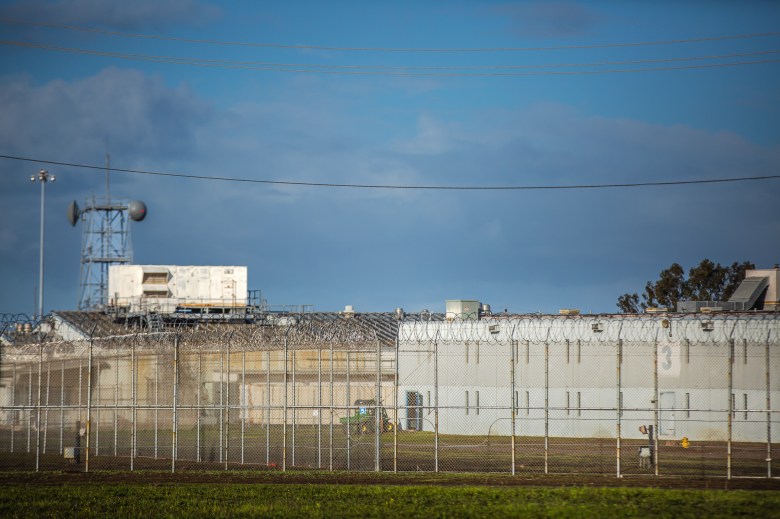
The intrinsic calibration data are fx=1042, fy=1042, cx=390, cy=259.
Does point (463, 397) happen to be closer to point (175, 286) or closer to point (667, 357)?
point (667, 357)

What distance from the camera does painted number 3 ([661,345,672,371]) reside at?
42562 millimetres

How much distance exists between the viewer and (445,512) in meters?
21.2

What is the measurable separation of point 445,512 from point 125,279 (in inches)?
2329

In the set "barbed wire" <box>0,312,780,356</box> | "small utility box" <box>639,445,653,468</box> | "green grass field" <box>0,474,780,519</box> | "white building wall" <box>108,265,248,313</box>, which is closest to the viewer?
"green grass field" <box>0,474,780,519</box>

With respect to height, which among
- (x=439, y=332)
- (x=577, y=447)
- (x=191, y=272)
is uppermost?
(x=191, y=272)

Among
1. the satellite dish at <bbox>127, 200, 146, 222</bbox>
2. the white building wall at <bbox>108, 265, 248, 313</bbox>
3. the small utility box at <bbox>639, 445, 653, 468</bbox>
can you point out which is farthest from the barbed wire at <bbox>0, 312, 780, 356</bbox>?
the satellite dish at <bbox>127, 200, 146, 222</bbox>

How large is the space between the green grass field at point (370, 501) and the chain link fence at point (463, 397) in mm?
5249

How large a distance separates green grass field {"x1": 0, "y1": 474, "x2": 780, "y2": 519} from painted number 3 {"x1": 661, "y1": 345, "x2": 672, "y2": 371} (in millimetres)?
18397

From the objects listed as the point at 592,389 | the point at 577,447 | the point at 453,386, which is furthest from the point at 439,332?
the point at 577,447

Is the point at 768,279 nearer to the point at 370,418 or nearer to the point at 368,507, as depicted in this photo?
the point at 370,418

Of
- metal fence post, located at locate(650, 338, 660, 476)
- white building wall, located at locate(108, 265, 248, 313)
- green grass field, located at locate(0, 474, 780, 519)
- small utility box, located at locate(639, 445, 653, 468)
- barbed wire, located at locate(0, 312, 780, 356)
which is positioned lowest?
green grass field, located at locate(0, 474, 780, 519)

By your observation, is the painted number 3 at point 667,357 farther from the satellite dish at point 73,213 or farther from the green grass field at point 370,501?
the satellite dish at point 73,213

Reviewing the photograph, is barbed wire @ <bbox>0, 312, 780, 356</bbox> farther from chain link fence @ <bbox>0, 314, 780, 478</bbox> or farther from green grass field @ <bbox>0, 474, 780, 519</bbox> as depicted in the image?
green grass field @ <bbox>0, 474, 780, 519</bbox>

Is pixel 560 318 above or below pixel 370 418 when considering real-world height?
above
